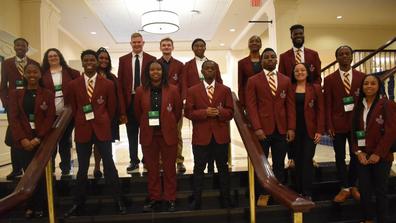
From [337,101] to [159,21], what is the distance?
5209 millimetres

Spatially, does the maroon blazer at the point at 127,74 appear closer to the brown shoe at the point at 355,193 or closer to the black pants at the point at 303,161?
the black pants at the point at 303,161

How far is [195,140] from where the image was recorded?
322 cm

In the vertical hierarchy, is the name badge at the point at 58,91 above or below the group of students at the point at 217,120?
above

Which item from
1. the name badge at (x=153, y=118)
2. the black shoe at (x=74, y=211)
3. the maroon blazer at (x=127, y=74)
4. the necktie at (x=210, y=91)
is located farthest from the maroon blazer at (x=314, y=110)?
the black shoe at (x=74, y=211)

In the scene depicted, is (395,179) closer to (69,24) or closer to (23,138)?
(23,138)

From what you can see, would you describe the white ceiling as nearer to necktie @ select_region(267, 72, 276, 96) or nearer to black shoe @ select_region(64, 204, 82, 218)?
necktie @ select_region(267, 72, 276, 96)

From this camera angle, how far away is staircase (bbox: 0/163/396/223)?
3.10m

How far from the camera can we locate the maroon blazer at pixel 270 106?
3219mm

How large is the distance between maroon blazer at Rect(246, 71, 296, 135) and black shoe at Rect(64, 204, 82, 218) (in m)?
1.83

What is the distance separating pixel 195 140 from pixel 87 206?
4.23ft

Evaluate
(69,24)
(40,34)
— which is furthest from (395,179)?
(69,24)

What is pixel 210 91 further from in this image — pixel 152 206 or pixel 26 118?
pixel 26 118

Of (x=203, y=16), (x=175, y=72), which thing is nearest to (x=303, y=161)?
(x=175, y=72)

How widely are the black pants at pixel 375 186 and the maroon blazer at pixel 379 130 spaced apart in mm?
112
